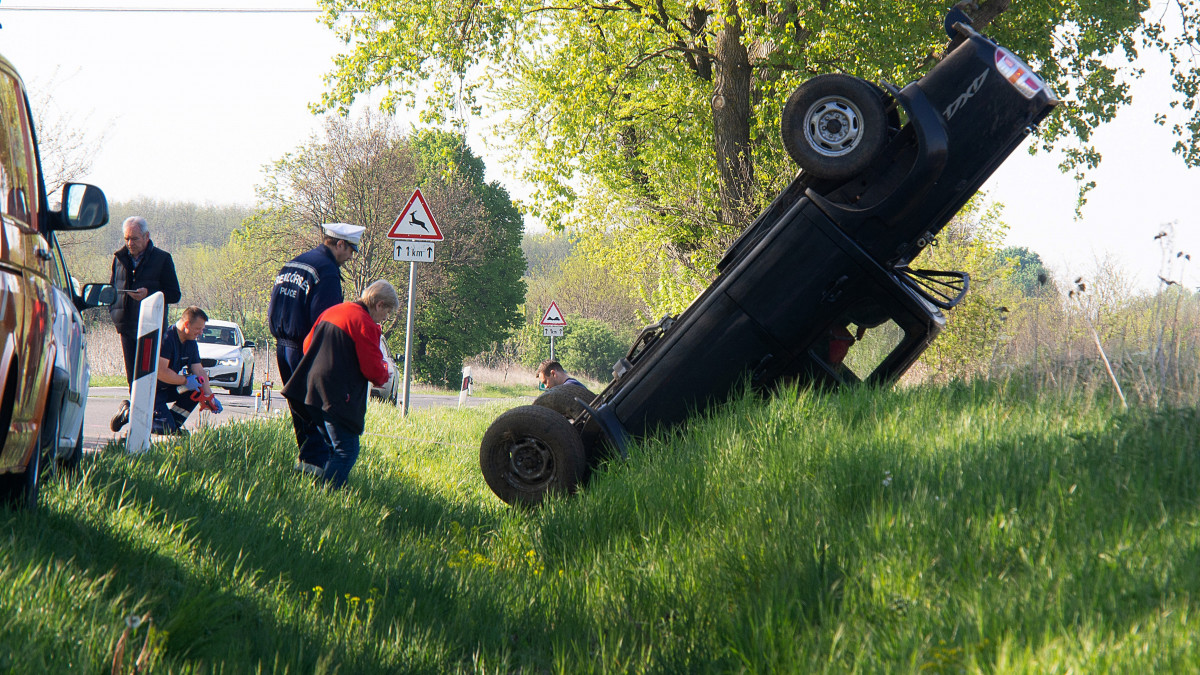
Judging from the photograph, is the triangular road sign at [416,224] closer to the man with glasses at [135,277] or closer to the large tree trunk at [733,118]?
the man with glasses at [135,277]

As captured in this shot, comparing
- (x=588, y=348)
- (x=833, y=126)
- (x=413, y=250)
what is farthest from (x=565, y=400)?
(x=588, y=348)

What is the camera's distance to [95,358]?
89.5ft

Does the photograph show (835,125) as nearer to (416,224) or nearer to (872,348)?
(872,348)

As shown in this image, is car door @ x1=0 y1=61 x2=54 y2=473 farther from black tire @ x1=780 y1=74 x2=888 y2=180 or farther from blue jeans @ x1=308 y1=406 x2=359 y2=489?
black tire @ x1=780 y1=74 x2=888 y2=180

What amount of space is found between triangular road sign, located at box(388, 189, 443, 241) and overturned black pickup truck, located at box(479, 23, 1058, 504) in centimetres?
649

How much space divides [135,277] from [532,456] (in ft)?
14.4

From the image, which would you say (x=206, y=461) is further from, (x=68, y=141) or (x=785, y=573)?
(x=68, y=141)

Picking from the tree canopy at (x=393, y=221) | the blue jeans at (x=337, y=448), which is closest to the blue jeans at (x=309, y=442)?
the blue jeans at (x=337, y=448)

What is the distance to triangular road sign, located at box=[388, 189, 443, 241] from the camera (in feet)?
39.8

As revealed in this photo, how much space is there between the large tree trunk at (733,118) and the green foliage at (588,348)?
3981 centimetres

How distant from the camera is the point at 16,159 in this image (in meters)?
3.85

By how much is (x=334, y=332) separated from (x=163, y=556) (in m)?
2.96

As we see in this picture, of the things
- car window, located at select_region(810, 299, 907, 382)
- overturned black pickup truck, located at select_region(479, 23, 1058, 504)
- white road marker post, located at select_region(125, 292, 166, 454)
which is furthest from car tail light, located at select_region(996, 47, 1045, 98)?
white road marker post, located at select_region(125, 292, 166, 454)

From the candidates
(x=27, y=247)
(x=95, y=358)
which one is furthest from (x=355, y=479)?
(x=95, y=358)
